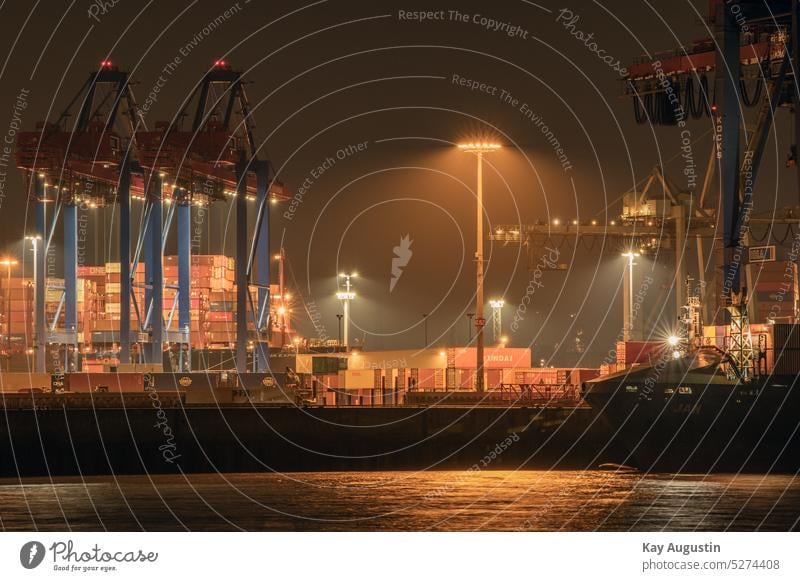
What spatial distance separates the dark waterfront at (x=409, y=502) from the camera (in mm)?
41094

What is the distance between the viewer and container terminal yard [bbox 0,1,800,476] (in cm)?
6022

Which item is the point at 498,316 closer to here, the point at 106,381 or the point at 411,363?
the point at 411,363

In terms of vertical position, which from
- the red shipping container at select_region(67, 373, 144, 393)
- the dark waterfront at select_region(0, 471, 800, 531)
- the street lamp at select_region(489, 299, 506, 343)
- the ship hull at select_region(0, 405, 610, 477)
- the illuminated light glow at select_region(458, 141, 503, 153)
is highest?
the illuminated light glow at select_region(458, 141, 503, 153)

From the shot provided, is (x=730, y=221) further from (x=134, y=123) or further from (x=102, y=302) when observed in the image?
(x=102, y=302)

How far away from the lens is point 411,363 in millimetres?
93062

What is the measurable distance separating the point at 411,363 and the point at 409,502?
150ft

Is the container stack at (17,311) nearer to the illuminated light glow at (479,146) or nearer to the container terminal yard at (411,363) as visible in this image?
the container terminal yard at (411,363)

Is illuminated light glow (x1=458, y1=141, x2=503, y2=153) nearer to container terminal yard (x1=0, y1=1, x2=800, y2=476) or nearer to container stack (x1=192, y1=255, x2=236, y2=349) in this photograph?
container terminal yard (x1=0, y1=1, x2=800, y2=476)

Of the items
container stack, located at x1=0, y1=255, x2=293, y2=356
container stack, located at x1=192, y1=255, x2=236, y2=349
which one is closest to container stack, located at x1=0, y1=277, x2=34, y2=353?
container stack, located at x1=0, y1=255, x2=293, y2=356

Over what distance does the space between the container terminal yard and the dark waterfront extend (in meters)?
2.12

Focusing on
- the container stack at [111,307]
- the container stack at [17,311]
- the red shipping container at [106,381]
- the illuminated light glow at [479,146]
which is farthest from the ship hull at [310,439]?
the container stack at [17,311]

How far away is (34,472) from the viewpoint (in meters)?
60.8

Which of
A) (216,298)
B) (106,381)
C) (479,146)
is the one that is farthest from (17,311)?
(479,146)
